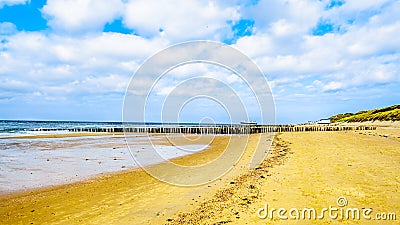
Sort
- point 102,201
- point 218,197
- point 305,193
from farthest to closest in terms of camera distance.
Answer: point 102,201 → point 218,197 → point 305,193

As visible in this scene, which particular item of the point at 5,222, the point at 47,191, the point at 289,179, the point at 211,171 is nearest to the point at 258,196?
the point at 289,179

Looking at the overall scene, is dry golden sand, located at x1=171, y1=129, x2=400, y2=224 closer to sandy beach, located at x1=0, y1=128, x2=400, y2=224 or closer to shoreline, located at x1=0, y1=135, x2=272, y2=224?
sandy beach, located at x1=0, y1=128, x2=400, y2=224

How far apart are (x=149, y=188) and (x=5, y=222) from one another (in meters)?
4.10

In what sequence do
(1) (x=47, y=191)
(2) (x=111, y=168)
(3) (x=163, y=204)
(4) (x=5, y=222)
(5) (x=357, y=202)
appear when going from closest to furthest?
1. (5) (x=357, y=202)
2. (4) (x=5, y=222)
3. (3) (x=163, y=204)
4. (1) (x=47, y=191)
5. (2) (x=111, y=168)

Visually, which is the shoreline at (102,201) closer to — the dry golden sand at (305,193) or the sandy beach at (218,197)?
the sandy beach at (218,197)

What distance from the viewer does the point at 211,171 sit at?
1188 cm

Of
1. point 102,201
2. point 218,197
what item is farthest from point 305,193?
point 102,201

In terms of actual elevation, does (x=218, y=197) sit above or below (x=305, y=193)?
below

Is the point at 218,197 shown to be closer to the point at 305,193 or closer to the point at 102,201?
the point at 305,193

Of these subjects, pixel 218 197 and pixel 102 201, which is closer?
pixel 218 197

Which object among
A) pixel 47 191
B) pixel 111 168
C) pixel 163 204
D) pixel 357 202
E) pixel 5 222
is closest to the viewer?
pixel 357 202

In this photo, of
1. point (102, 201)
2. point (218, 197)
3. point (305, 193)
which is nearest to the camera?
point (305, 193)

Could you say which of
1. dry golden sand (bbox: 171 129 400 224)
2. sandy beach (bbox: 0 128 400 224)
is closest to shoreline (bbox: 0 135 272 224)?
sandy beach (bbox: 0 128 400 224)

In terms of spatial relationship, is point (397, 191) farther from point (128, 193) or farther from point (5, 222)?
point (5, 222)
